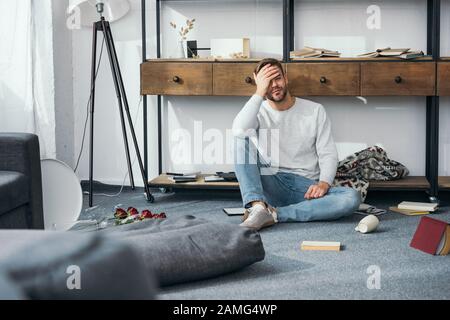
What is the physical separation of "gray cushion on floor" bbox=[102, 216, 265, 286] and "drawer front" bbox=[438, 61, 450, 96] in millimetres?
1955

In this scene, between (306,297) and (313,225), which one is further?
(313,225)

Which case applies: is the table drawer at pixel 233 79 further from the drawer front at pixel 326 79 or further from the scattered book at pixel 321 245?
the scattered book at pixel 321 245

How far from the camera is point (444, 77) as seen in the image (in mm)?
4145

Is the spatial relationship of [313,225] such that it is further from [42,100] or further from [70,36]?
[70,36]

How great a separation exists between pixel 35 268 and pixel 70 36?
4.39 meters

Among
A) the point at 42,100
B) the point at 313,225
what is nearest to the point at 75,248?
the point at 313,225

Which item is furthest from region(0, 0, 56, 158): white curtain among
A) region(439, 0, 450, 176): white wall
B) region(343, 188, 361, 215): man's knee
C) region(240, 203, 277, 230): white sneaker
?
region(439, 0, 450, 176): white wall

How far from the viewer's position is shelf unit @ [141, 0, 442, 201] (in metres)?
4.17

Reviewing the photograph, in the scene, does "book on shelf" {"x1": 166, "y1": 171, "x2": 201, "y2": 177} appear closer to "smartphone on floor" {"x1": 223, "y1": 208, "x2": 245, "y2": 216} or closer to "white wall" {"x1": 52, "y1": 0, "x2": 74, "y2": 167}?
"smartphone on floor" {"x1": 223, "y1": 208, "x2": 245, "y2": 216}

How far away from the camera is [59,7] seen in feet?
15.5

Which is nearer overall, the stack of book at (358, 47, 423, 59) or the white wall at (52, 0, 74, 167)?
the stack of book at (358, 47, 423, 59)
